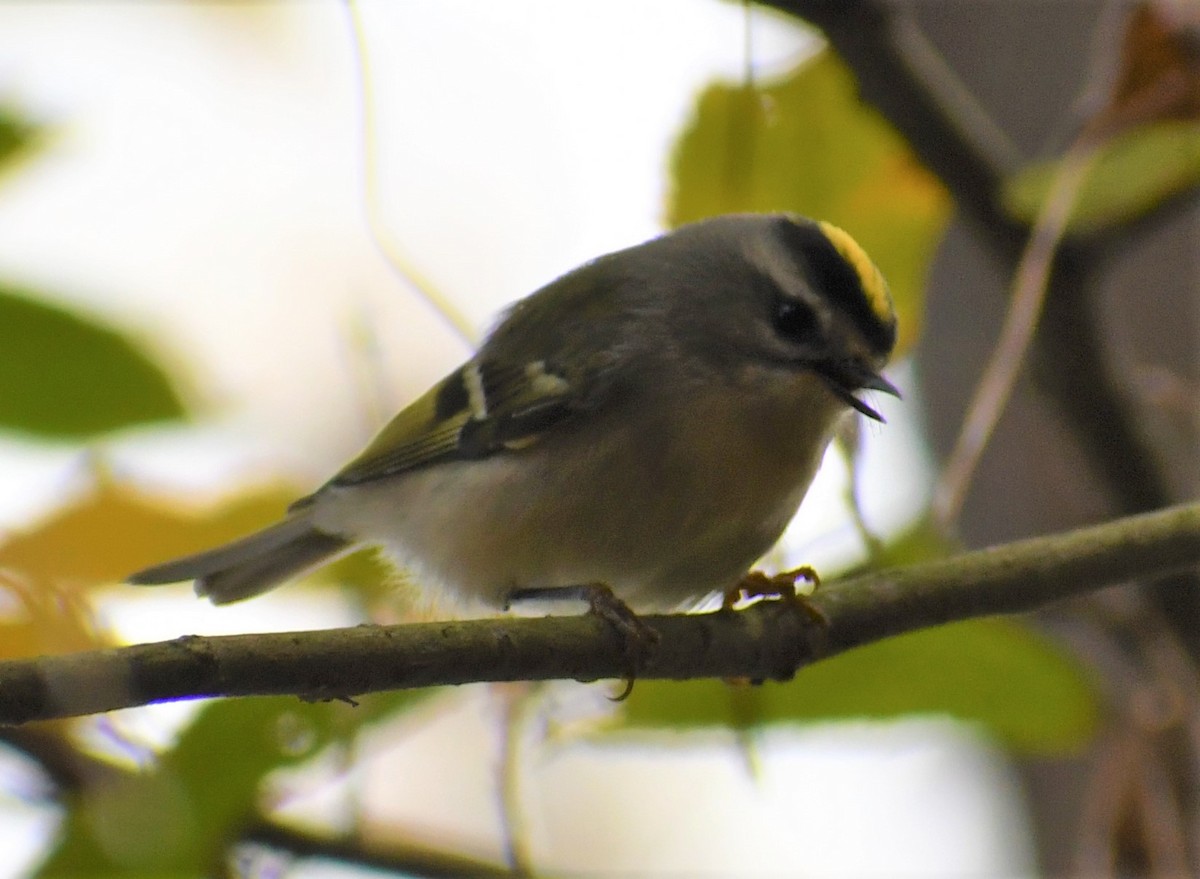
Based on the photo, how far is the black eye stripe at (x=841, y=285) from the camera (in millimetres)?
1240

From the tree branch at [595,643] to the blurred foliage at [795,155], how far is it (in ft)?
1.19

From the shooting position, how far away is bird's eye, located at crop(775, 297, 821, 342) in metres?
1.29

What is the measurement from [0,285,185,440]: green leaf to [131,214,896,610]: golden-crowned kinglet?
0.25 metres

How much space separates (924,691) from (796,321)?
1.35 ft

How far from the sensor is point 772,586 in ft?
4.13

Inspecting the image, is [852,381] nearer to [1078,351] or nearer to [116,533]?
[1078,351]

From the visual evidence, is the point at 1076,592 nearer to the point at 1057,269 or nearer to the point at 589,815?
the point at 1057,269

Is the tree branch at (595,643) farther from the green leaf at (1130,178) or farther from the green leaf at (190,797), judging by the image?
the green leaf at (1130,178)

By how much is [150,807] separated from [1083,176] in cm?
93

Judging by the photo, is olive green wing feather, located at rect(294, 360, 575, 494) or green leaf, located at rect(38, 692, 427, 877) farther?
olive green wing feather, located at rect(294, 360, 575, 494)

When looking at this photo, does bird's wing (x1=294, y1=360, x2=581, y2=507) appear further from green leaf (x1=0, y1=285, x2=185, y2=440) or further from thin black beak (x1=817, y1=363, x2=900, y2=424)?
green leaf (x1=0, y1=285, x2=185, y2=440)

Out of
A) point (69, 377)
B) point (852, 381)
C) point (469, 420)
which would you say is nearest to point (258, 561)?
point (469, 420)

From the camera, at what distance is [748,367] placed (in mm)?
1319

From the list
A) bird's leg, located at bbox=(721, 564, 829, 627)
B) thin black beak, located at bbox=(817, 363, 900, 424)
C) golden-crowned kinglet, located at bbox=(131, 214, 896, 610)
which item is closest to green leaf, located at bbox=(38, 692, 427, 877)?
golden-crowned kinglet, located at bbox=(131, 214, 896, 610)
